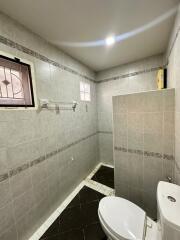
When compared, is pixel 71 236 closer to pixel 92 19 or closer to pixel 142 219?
pixel 142 219

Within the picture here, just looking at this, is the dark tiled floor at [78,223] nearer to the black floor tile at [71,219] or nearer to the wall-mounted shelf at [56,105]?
the black floor tile at [71,219]

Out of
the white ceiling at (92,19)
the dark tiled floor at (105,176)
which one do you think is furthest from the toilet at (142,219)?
the white ceiling at (92,19)

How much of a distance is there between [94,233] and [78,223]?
9.2 inches

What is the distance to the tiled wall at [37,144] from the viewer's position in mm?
1146

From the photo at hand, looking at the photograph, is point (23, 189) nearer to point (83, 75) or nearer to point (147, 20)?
point (83, 75)

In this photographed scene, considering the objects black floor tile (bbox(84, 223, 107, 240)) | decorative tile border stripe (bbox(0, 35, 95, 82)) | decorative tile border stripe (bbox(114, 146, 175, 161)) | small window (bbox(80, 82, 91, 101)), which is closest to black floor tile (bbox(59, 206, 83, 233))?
black floor tile (bbox(84, 223, 107, 240))

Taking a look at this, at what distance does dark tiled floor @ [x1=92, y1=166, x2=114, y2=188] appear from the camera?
2271mm

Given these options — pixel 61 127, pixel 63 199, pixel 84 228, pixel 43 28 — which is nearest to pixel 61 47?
pixel 43 28

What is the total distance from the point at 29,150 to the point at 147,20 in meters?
1.95

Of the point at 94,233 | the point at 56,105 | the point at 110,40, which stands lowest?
the point at 94,233

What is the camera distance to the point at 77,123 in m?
2.21

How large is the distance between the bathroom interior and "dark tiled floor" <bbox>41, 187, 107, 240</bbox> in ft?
0.04

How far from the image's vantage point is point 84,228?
1.45m

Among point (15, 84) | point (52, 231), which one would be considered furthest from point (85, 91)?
point (52, 231)
